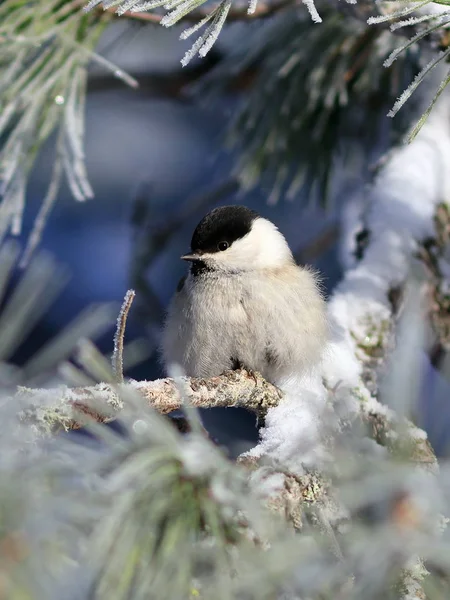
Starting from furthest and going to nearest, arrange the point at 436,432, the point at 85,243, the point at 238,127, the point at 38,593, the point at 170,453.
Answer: the point at 85,243 → the point at 238,127 → the point at 436,432 → the point at 170,453 → the point at 38,593

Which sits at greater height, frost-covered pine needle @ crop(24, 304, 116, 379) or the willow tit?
frost-covered pine needle @ crop(24, 304, 116, 379)

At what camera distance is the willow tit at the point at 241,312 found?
1.67 metres

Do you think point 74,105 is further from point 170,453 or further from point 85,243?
point 85,243

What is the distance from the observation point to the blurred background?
2486 millimetres

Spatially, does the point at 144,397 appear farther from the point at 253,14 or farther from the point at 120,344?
the point at 253,14

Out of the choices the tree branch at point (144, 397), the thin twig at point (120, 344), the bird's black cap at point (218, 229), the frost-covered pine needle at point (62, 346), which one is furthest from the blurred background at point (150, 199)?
the thin twig at point (120, 344)

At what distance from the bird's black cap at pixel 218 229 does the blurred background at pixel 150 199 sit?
1.35ft

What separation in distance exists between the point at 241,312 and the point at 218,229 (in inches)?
11.5

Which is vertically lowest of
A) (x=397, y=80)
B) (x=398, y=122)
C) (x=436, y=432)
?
(x=398, y=122)

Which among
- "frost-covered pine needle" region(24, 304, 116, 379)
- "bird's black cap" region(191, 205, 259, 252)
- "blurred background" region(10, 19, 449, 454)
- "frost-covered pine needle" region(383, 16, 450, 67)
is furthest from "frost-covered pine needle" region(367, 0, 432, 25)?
"blurred background" region(10, 19, 449, 454)

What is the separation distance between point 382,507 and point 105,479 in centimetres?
25

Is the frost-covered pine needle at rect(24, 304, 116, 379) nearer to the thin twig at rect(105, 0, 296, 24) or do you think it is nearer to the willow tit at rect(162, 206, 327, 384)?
the willow tit at rect(162, 206, 327, 384)

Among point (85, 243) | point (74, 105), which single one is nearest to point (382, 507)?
point (74, 105)

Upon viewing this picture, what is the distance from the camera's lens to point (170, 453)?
25.9 inches
